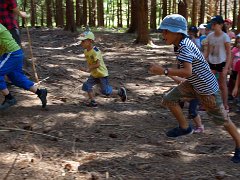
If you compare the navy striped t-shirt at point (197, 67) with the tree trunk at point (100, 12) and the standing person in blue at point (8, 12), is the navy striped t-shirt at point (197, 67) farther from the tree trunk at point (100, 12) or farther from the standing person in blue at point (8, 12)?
the tree trunk at point (100, 12)

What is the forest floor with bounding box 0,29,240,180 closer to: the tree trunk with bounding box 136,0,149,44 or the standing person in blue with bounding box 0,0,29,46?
the standing person in blue with bounding box 0,0,29,46

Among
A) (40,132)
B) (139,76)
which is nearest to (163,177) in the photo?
(40,132)

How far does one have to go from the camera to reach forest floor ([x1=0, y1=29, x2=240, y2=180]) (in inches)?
169

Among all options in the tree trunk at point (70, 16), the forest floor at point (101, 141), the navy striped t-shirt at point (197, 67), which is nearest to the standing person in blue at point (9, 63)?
the forest floor at point (101, 141)

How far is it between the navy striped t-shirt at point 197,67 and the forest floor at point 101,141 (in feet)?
2.86

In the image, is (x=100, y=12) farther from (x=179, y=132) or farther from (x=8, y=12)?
(x=179, y=132)

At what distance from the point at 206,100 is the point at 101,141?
5.01 feet

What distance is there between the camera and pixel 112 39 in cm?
1878

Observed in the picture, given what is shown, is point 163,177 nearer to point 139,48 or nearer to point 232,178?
point 232,178

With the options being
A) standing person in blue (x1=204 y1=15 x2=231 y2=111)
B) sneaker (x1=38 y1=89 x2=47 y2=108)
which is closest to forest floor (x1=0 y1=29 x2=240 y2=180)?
sneaker (x1=38 y1=89 x2=47 y2=108)

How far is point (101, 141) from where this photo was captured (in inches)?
211

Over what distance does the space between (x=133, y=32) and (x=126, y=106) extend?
1539 cm

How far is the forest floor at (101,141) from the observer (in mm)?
4285

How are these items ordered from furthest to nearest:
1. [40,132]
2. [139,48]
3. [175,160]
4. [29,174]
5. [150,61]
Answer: [139,48]
[150,61]
[40,132]
[175,160]
[29,174]
